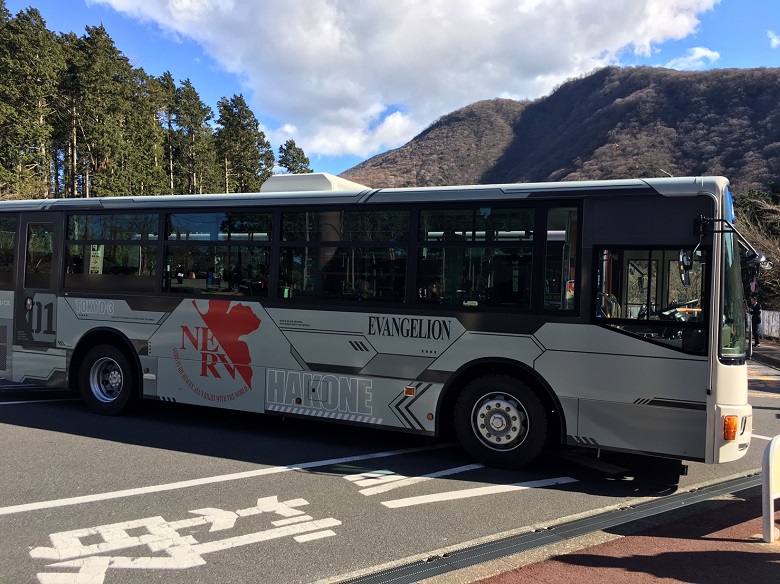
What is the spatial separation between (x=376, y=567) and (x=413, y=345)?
286cm

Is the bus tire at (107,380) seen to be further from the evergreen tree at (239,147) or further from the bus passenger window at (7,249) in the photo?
the evergreen tree at (239,147)

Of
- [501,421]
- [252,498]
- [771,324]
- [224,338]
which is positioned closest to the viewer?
[252,498]

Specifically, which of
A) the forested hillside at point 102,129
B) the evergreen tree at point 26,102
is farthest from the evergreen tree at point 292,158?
the evergreen tree at point 26,102

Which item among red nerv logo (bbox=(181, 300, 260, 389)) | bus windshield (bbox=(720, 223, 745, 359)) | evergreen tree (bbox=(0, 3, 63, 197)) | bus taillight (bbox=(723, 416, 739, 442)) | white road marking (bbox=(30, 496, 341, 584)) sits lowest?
white road marking (bbox=(30, 496, 341, 584))

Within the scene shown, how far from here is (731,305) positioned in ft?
18.1

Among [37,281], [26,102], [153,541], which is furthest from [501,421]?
[26,102]

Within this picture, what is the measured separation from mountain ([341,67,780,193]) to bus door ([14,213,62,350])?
149 ft

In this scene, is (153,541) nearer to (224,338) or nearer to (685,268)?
(224,338)

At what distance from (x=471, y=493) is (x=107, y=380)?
5.59 meters

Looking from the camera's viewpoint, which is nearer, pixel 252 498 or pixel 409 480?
pixel 252 498

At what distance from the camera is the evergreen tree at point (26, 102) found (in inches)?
1195

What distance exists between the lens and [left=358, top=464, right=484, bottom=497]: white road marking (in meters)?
5.50

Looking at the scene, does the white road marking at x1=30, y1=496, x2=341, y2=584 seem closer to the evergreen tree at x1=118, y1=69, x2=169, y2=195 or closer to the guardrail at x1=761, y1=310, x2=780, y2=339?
the guardrail at x1=761, y1=310, x2=780, y2=339

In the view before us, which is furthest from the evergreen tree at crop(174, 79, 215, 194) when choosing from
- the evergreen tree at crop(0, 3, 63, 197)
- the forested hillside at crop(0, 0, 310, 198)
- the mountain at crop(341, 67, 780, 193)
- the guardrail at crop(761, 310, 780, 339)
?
the guardrail at crop(761, 310, 780, 339)
